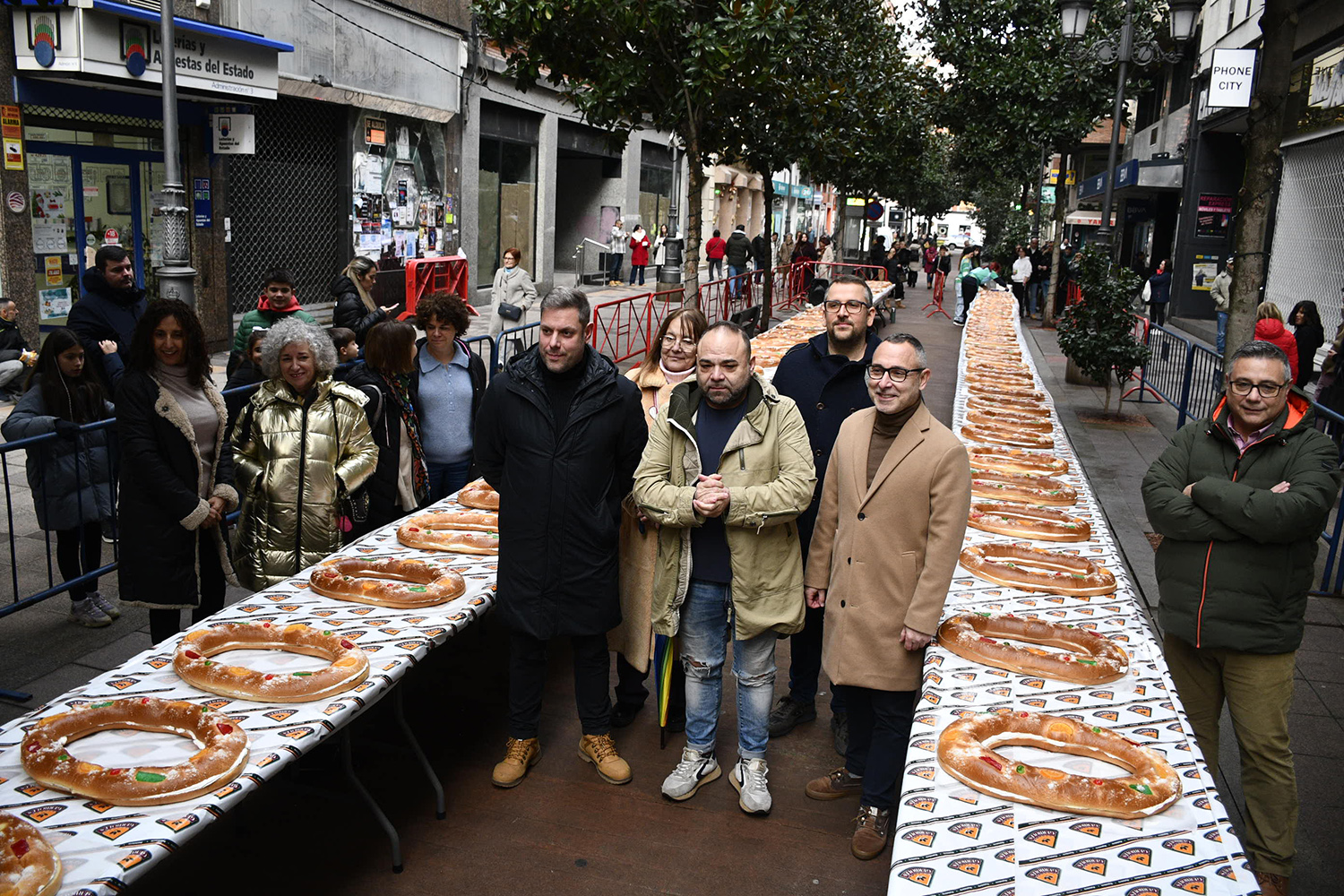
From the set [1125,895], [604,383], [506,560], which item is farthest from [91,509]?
[1125,895]

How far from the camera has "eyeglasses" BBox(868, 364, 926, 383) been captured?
4.12m

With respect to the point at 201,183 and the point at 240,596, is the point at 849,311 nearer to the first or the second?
the point at 240,596

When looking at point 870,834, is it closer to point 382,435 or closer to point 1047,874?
point 1047,874

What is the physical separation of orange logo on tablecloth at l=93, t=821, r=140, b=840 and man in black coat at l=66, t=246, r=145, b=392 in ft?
17.7

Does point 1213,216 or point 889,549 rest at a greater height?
point 1213,216

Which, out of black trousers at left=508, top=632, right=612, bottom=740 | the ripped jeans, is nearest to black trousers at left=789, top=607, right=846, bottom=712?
the ripped jeans

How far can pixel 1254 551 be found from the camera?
4027 mm

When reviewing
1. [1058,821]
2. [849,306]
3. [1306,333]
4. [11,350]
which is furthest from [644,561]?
[1306,333]

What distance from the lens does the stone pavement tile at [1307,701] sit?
590cm

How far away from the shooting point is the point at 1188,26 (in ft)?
48.8

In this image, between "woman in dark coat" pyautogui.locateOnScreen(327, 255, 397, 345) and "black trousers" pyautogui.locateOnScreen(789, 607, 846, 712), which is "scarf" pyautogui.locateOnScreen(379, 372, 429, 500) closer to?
"black trousers" pyautogui.locateOnScreen(789, 607, 846, 712)

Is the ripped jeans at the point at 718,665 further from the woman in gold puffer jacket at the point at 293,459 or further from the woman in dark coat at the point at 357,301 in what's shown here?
the woman in dark coat at the point at 357,301

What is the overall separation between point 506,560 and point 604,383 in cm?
86

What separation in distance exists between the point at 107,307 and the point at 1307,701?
8068 millimetres
